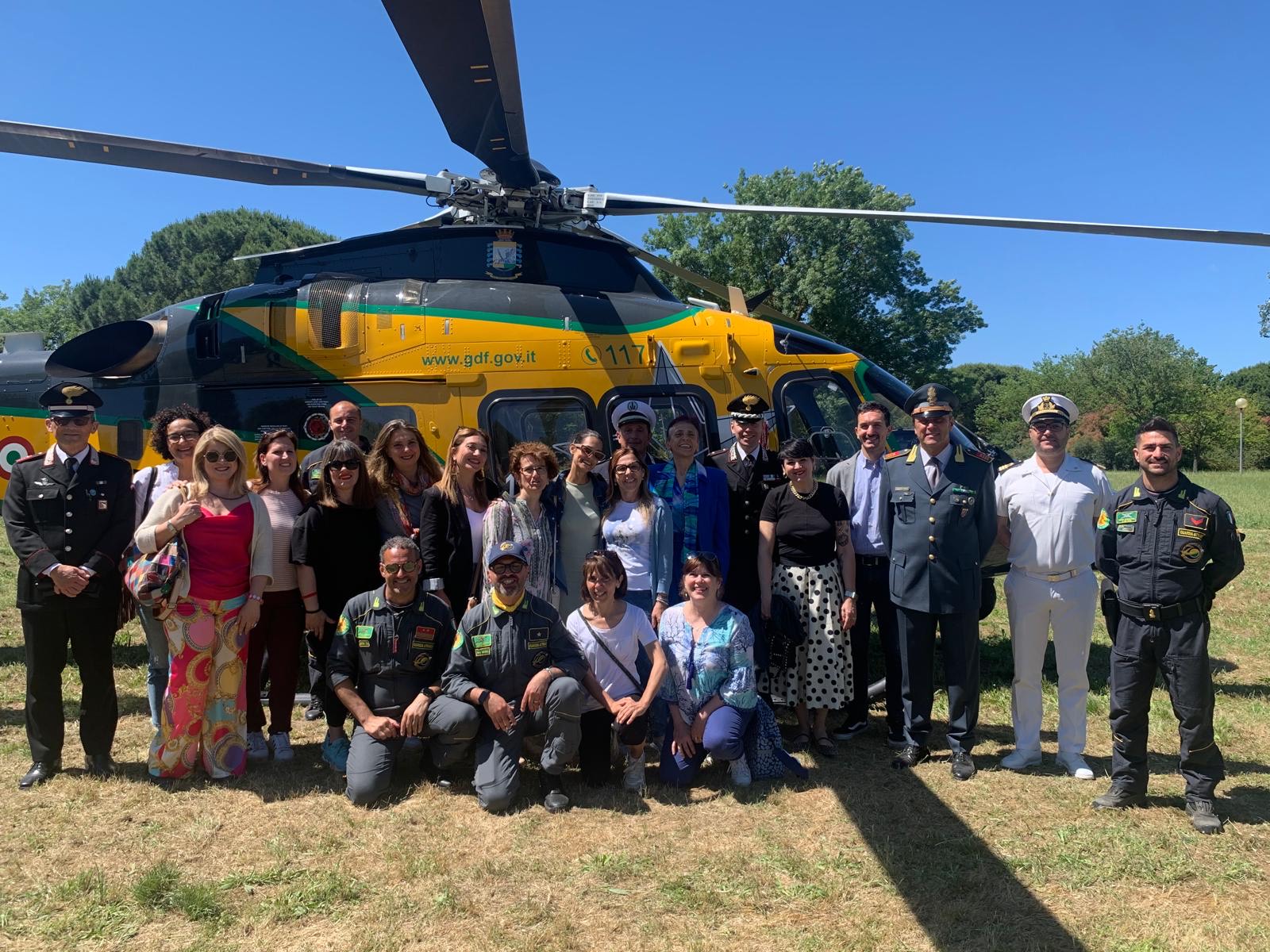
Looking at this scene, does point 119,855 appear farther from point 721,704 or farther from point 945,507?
point 945,507

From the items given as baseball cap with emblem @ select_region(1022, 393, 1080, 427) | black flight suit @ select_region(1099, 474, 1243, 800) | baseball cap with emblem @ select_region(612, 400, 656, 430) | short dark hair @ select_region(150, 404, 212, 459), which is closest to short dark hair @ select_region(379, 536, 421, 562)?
baseball cap with emblem @ select_region(612, 400, 656, 430)

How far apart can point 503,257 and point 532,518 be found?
278 cm

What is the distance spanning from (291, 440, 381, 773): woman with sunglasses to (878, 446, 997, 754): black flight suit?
3.00 m

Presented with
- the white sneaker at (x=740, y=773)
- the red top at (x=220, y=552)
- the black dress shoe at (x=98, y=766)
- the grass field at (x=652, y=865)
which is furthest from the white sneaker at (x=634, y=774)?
the black dress shoe at (x=98, y=766)

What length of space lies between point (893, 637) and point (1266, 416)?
62.3m

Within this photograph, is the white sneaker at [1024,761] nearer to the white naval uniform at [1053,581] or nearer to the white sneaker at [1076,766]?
the white naval uniform at [1053,581]

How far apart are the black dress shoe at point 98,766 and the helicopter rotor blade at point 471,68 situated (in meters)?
4.16

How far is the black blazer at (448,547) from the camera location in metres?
4.45

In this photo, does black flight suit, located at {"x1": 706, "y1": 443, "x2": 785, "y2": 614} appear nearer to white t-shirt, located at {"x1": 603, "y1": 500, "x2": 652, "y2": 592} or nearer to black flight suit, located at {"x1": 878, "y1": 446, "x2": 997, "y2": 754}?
white t-shirt, located at {"x1": 603, "y1": 500, "x2": 652, "y2": 592}

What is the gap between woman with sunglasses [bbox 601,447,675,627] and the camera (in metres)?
4.46

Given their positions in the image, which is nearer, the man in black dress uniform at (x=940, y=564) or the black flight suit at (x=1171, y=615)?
the black flight suit at (x=1171, y=615)

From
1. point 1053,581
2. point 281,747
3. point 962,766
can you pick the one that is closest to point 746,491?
point 1053,581

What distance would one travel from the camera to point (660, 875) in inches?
134

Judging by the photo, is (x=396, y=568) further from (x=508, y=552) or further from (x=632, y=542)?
(x=632, y=542)
